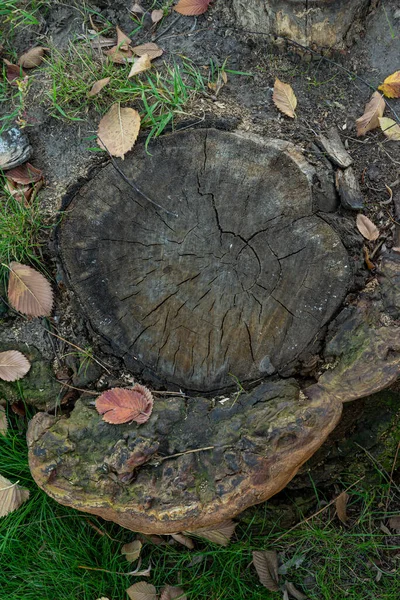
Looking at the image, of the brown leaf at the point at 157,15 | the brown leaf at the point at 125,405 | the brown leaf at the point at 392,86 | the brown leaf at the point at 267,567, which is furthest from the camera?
the brown leaf at the point at 157,15

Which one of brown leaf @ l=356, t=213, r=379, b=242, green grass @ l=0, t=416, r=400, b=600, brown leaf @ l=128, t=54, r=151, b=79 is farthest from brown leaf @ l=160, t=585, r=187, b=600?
brown leaf @ l=128, t=54, r=151, b=79

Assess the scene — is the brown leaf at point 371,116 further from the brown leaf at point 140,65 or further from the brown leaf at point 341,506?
the brown leaf at point 341,506

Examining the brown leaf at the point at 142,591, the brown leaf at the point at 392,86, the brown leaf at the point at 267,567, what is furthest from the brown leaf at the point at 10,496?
the brown leaf at the point at 392,86

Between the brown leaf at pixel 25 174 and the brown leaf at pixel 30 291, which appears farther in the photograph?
the brown leaf at pixel 25 174

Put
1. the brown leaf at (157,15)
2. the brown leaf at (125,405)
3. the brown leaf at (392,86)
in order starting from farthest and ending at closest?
the brown leaf at (157,15)
the brown leaf at (392,86)
the brown leaf at (125,405)

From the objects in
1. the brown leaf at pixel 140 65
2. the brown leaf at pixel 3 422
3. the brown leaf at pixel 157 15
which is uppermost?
the brown leaf at pixel 157 15

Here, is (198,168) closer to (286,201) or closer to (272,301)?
(286,201)
